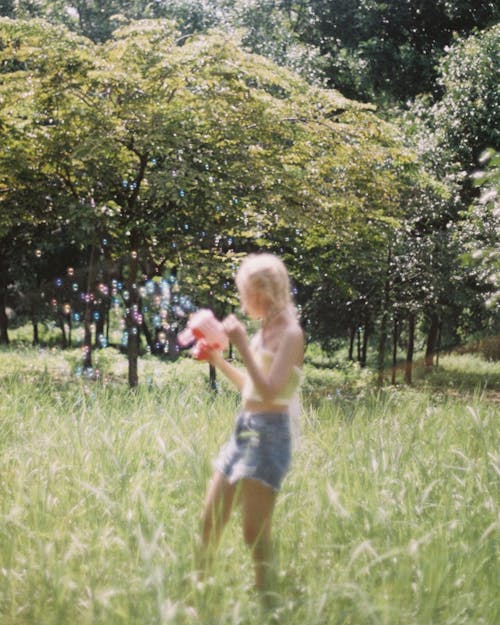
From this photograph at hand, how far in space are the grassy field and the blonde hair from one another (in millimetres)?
760

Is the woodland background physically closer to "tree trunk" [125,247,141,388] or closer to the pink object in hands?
"tree trunk" [125,247,141,388]

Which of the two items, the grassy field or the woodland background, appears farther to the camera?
the woodland background

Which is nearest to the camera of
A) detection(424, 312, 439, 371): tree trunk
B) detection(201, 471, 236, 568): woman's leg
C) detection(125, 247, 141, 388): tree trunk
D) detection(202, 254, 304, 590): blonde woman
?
detection(202, 254, 304, 590): blonde woman

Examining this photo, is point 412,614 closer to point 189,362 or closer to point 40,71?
point 40,71

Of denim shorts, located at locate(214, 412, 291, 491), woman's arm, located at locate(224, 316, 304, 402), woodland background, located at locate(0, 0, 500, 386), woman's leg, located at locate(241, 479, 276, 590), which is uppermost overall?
woodland background, located at locate(0, 0, 500, 386)

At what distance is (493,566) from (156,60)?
746 centimetres

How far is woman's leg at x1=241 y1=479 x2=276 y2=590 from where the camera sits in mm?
2680

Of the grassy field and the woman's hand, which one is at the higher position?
the woman's hand

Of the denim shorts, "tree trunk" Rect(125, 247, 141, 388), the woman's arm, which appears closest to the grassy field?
the denim shorts

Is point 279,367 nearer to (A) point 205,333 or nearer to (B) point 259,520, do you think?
(A) point 205,333

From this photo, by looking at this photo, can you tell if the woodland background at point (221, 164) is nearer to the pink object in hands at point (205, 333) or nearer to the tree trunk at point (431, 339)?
the pink object in hands at point (205, 333)

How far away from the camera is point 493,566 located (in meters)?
3.04

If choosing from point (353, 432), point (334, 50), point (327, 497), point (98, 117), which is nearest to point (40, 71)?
point (98, 117)

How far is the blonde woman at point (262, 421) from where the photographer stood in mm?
2660
